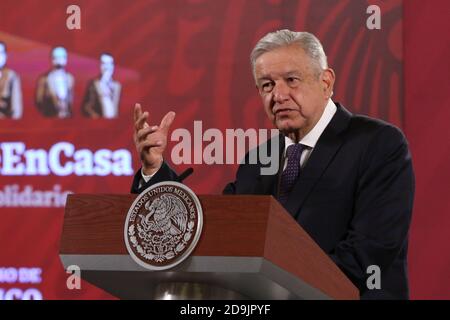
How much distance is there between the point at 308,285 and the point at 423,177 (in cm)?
202

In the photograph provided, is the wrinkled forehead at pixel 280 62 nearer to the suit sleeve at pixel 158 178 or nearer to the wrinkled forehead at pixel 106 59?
the suit sleeve at pixel 158 178

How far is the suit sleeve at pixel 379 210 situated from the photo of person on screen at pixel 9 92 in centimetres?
196

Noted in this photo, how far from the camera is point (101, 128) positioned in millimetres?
3566

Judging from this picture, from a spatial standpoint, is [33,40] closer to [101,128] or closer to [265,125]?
[101,128]

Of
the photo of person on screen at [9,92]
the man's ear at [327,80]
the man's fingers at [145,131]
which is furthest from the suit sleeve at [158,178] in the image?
the photo of person on screen at [9,92]

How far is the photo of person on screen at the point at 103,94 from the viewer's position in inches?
139

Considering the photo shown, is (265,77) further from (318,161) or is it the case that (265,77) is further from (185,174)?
(185,174)

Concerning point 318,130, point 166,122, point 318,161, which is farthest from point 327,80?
point 166,122

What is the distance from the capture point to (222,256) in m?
1.41

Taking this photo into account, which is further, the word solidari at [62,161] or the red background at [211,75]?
the word solidari at [62,161]

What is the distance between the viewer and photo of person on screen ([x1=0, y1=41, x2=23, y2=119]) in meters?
3.59

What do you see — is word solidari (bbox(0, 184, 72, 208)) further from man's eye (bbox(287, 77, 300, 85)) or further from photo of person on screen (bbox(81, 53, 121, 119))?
man's eye (bbox(287, 77, 300, 85))
